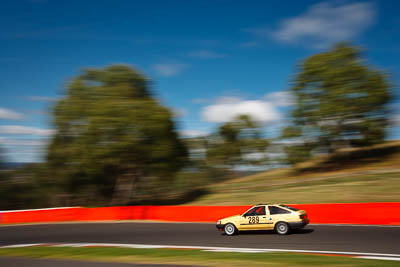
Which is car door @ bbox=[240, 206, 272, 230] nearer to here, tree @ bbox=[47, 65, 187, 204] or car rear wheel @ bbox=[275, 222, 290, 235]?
car rear wheel @ bbox=[275, 222, 290, 235]

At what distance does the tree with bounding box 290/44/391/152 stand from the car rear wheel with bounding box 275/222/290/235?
84.5ft

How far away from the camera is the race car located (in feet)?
41.4

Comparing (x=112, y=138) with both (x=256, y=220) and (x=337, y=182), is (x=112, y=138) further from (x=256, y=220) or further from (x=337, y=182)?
(x=337, y=182)

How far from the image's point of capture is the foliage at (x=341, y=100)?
114ft

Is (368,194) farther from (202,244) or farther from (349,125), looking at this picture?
(202,244)

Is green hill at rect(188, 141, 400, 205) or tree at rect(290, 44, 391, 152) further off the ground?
tree at rect(290, 44, 391, 152)

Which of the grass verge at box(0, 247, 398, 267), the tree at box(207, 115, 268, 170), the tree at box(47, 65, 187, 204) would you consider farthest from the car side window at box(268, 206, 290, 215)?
the tree at box(207, 115, 268, 170)

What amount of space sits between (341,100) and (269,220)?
26.6 m

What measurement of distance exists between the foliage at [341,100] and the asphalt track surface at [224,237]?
23914 millimetres

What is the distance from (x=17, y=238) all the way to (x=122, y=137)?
13923 millimetres

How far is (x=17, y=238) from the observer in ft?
51.3

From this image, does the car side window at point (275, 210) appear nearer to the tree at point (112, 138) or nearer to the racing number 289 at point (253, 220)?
the racing number 289 at point (253, 220)

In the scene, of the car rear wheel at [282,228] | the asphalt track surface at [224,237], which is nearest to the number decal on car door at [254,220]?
the asphalt track surface at [224,237]

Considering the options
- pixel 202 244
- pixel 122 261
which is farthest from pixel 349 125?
pixel 122 261
